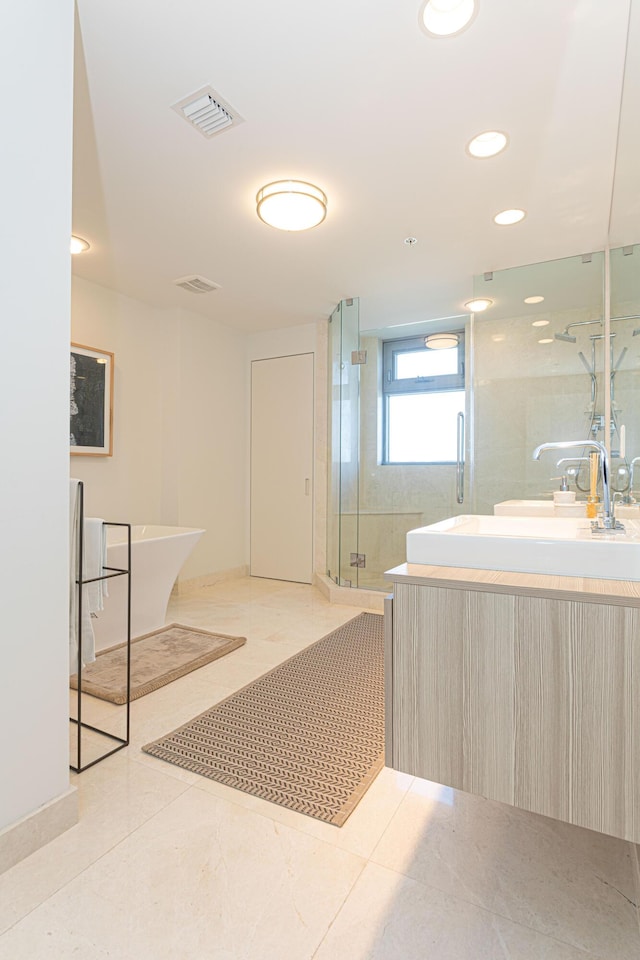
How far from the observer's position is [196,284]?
370 cm

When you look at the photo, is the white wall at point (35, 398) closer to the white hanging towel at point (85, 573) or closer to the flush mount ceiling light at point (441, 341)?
the white hanging towel at point (85, 573)

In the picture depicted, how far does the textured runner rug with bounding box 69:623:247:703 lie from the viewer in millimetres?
2377

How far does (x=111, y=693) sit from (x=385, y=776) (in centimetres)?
133

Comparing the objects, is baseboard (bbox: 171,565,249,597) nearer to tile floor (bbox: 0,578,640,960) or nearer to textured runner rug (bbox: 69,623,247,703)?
textured runner rug (bbox: 69,623,247,703)

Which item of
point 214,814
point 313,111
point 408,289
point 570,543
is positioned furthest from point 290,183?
point 214,814

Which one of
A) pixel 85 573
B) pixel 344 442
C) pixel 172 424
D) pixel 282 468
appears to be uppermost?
pixel 172 424

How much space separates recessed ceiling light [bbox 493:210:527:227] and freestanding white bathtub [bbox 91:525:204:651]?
103 inches

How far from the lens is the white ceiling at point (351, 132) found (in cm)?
158

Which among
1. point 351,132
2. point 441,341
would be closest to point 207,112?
point 351,132

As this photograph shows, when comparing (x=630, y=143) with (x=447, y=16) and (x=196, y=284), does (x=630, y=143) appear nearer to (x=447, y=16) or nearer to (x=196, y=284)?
(x=447, y=16)

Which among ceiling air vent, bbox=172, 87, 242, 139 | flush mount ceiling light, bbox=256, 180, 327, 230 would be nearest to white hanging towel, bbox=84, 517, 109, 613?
ceiling air vent, bbox=172, 87, 242, 139

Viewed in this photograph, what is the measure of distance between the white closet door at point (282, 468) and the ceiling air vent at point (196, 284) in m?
1.17

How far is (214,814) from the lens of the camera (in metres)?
1.52

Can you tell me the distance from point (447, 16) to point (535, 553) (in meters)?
1.66
